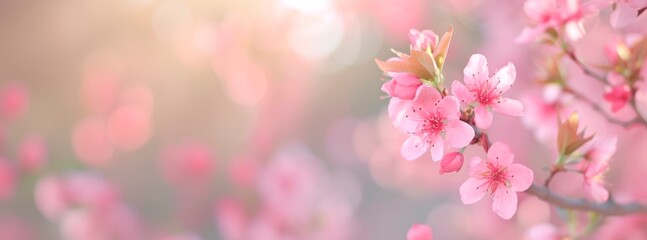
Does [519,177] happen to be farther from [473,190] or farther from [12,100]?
[12,100]

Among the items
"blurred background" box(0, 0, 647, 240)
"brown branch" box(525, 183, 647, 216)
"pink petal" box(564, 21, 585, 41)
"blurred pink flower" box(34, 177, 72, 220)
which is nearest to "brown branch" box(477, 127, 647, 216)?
"brown branch" box(525, 183, 647, 216)

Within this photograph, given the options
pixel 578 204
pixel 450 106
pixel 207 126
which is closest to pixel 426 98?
pixel 450 106

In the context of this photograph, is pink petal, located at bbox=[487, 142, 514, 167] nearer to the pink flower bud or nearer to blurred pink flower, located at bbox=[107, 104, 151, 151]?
the pink flower bud

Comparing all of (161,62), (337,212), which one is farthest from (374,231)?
(161,62)

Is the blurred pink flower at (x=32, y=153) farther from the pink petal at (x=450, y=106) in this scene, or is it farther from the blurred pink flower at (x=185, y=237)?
the pink petal at (x=450, y=106)

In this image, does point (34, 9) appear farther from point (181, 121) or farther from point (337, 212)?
point (337, 212)

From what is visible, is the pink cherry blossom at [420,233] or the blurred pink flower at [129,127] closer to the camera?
the pink cherry blossom at [420,233]

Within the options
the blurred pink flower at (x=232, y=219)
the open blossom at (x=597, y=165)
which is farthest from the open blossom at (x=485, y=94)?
the blurred pink flower at (x=232, y=219)
